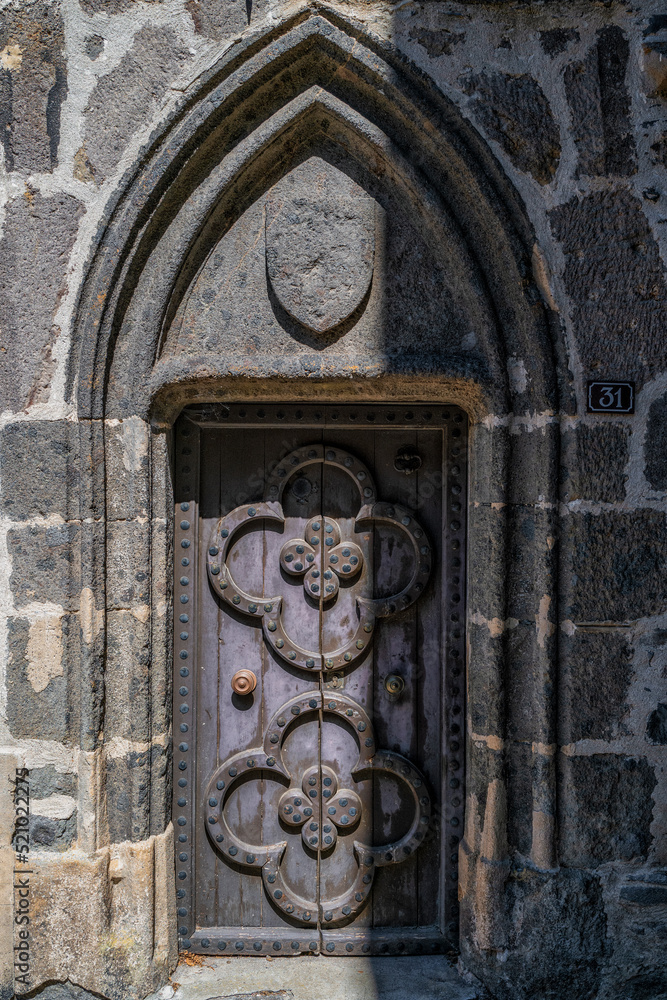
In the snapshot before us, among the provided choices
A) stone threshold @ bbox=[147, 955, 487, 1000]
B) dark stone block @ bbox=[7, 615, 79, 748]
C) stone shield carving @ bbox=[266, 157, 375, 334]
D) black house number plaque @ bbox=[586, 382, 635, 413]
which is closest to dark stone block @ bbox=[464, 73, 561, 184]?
stone shield carving @ bbox=[266, 157, 375, 334]

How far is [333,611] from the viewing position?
2.24 m

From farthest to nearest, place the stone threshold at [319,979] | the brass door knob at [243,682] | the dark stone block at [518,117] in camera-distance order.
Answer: the brass door knob at [243,682]
the stone threshold at [319,979]
the dark stone block at [518,117]

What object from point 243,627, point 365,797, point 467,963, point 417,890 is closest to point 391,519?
point 243,627

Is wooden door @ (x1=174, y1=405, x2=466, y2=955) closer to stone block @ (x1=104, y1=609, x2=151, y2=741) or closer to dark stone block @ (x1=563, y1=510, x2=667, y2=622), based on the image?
stone block @ (x1=104, y1=609, x2=151, y2=741)

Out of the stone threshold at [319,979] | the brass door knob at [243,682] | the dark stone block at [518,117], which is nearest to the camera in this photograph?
the dark stone block at [518,117]

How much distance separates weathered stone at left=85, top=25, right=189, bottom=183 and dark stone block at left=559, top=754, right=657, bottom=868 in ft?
7.41

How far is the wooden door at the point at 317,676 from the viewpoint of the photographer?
2.19m

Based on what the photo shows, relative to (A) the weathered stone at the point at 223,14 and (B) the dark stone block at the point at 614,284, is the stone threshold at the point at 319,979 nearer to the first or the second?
(B) the dark stone block at the point at 614,284

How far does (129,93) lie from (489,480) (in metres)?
1.56

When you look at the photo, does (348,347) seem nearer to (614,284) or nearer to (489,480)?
(489,480)

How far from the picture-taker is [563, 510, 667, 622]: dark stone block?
193 centimetres

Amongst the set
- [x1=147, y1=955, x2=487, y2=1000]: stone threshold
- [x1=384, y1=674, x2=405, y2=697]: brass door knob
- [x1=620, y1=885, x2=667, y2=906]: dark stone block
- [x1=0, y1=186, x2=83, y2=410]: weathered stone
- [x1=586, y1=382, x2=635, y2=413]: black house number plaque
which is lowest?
[x1=147, y1=955, x2=487, y2=1000]: stone threshold

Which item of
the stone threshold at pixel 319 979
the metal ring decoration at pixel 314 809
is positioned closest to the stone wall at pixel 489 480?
the stone threshold at pixel 319 979

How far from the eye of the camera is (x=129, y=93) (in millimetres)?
1917
